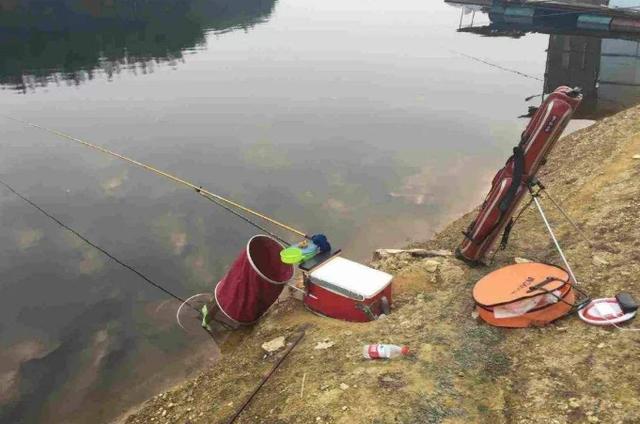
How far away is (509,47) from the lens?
49.8m

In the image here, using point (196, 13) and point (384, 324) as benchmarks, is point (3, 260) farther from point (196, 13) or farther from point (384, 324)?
point (196, 13)

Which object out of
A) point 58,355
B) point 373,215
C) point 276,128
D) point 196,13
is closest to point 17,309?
point 58,355

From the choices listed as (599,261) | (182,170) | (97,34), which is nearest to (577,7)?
(97,34)

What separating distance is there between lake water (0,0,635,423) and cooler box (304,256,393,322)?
125 inches

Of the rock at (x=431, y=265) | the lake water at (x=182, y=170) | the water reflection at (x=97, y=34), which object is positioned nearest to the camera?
the rock at (x=431, y=265)

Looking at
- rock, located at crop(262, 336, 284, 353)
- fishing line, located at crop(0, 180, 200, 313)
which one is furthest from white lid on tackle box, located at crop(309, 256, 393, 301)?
fishing line, located at crop(0, 180, 200, 313)

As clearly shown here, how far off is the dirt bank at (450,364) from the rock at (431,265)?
34 millimetres

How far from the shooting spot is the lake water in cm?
1064

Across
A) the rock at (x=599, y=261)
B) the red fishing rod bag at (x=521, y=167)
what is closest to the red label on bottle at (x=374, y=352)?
the red fishing rod bag at (x=521, y=167)

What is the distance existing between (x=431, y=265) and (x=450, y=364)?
3.40 metres

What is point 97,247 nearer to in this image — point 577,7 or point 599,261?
point 599,261

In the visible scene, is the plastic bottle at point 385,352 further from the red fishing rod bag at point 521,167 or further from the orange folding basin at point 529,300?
the red fishing rod bag at point 521,167

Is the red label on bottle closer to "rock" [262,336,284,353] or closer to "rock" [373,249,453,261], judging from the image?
"rock" [262,336,284,353]

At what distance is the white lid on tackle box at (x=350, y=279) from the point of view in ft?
27.2
